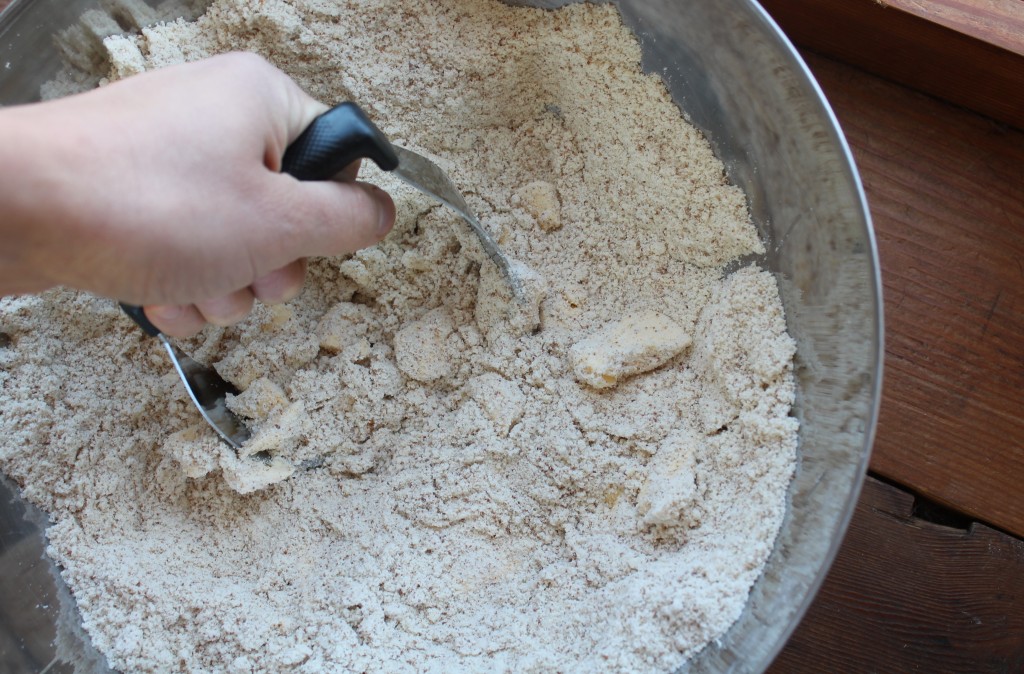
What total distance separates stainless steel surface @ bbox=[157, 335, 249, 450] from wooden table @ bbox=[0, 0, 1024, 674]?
79cm

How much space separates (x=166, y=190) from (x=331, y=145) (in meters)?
0.16

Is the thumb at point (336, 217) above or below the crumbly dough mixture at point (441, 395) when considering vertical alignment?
above

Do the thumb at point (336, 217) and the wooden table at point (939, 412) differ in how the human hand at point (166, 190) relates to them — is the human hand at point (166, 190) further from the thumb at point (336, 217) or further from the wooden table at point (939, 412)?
the wooden table at point (939, 412)

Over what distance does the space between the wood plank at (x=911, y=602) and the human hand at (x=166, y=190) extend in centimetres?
79

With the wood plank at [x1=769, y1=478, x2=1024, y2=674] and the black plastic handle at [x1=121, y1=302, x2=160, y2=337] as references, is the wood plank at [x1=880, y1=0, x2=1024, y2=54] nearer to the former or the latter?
the wood plank at [x1=769, y1=478, x2=1024, y2=674]

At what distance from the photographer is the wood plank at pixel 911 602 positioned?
1.01 metres

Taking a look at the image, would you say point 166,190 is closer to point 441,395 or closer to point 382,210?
point 382,210

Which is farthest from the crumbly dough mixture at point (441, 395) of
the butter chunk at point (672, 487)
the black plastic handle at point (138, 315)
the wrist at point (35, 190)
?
the wrist at point (35, 190)

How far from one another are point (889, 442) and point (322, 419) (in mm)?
762

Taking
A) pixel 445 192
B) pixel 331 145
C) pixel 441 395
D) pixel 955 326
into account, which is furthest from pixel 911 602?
pixel 331 145

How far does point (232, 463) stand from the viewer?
99 centimetres

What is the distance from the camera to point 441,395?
1.07 meters

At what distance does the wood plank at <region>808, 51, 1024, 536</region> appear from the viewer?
3.35ft

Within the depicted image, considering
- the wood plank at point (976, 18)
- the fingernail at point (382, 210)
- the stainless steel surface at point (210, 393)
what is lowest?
the stainless steel surface at point (210, 393)
